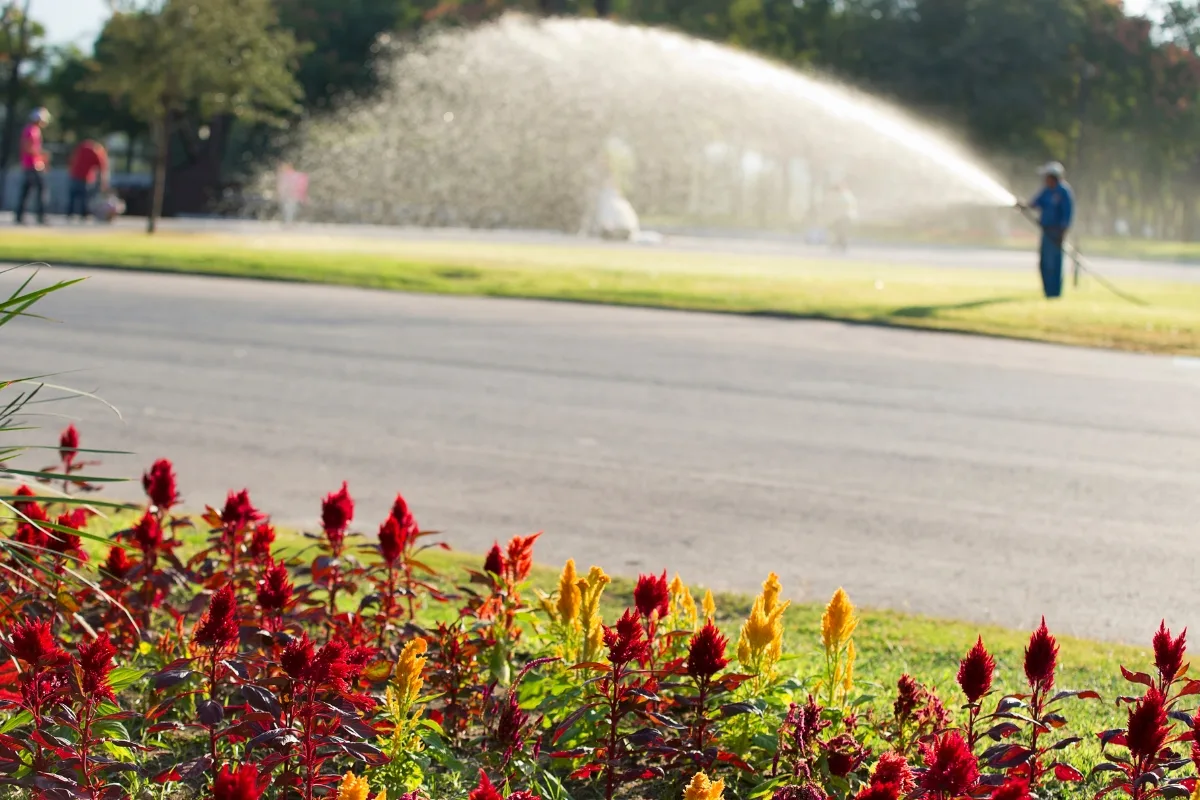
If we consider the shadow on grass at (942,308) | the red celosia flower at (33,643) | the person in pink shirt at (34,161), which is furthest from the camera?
the person in pink shirt at (34,161)

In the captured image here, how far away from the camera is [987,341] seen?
55.1 feet

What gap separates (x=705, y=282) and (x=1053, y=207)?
17.0 feet

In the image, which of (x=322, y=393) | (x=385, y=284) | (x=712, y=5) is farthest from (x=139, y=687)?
(x=712, y=5)

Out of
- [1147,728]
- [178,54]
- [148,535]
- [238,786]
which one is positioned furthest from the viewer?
[178,54]

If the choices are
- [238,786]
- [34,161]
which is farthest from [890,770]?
[34,161]

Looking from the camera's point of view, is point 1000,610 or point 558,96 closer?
point 1000,610

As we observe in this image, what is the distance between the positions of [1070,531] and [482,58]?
117 feet

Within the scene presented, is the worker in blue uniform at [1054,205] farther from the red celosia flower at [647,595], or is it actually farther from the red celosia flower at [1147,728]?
the red celosia flower at [1147,728]

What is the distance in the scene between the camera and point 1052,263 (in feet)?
70.8

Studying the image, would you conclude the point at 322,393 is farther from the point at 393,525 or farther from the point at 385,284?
the point at 385,284

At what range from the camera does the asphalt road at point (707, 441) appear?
7023 mm

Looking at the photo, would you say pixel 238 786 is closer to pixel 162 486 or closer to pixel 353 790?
pixel 353 790

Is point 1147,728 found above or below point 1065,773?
above

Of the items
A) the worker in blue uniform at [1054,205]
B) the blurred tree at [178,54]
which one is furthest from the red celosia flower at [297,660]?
the blurred tree at [178,54]
